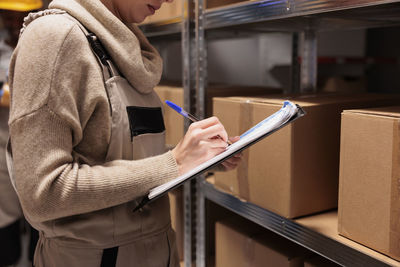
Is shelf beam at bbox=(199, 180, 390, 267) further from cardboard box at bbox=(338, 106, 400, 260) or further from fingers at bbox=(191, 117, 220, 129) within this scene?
fingers at bbox=(191, 117, 220, 129)

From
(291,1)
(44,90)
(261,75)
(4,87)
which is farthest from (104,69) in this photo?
(261,75)

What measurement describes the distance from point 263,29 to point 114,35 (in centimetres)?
97

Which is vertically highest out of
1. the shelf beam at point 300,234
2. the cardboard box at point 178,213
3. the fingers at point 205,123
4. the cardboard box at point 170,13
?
the cardboard box at point 170,13

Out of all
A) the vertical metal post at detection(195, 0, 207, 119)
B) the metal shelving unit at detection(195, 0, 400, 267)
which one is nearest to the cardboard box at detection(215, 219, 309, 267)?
the metal shelving unit at detection(195, 0, 400, 267)

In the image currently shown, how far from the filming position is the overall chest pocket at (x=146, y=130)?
3.18 feet

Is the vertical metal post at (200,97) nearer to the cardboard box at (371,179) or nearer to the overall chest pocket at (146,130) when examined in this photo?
the overall chest pocket at (146,130)

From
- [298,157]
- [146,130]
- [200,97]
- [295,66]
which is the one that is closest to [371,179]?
[298,157]

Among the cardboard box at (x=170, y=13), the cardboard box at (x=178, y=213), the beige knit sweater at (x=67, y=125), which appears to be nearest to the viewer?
the beige knit sweater at (x=67, y=125)

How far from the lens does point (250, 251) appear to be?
141cm

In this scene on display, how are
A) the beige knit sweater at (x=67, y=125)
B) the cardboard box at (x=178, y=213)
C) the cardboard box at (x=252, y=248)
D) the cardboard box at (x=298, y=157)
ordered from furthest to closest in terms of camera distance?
1. the cardboard box at (x=178, y=213)
2. the cardboard box at (x=252, y=248)
3. the cardboard box at (x=298, y=157)
4. the beige knit sweater at (x=67, y=125)

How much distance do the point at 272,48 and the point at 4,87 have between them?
1.87m

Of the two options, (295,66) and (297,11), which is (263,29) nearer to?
(295,66)

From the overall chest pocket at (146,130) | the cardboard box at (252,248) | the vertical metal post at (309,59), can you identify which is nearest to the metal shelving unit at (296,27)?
the vertical metal post at (309,59)

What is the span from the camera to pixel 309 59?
1743 millimetres
